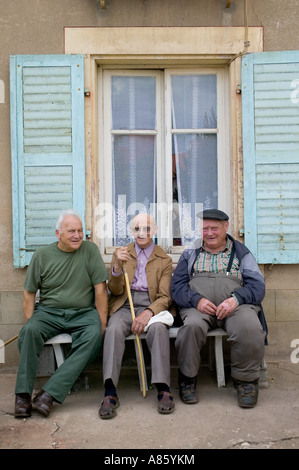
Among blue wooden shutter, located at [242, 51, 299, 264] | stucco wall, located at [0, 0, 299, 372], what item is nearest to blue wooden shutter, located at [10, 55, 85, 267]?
stucco wall, located at [0, 0, 299, 372]

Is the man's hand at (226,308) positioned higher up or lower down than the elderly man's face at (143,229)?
lower down

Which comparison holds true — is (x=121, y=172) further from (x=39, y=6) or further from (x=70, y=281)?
(x=39, y=6)

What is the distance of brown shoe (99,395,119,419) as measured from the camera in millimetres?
3512

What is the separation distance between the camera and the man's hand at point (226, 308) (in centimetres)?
387

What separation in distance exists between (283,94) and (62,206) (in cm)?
211

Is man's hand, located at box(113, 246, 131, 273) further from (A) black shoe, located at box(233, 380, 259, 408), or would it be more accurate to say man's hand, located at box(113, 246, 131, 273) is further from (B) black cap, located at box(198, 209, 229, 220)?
(A) black shoe, located at box(233, 380, 259, 408)

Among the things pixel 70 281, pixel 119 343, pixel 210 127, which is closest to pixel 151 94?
pixel 210 127

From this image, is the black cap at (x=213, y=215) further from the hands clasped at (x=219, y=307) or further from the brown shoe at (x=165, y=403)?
the brown shoe at (x=165, y=403)

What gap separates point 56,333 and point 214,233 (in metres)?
1.41

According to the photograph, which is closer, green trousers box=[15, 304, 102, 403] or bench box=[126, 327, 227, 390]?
green trousers box=[15, 304, 102, 403]

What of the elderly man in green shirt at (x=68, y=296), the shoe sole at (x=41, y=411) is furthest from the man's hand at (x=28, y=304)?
the shoe sole at (x=41, y=411)

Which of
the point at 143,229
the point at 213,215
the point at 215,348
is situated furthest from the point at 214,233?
the point at 215,348

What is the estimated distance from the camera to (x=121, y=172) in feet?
16.0

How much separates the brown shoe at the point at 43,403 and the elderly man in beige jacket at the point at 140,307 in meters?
0.35
